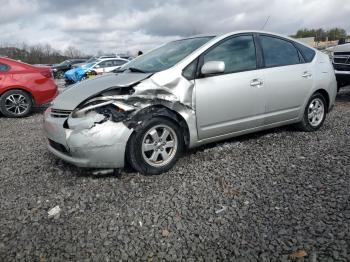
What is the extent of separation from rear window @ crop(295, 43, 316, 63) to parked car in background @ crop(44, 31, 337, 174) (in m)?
0.08

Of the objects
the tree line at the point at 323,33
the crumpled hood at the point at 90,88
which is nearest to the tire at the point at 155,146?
the crumpled hood at the point at 90,88

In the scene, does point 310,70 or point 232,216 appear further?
point 310,70

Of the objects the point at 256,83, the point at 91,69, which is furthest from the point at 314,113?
the point at 91,69

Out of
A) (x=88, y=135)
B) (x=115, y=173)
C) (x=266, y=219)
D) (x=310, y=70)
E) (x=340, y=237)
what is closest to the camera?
(x=340, y=237)

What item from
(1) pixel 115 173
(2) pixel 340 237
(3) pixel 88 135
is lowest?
(2) pixel 340 237

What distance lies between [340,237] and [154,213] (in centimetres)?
151

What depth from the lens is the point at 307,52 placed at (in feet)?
16.6

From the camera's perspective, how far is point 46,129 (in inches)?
150

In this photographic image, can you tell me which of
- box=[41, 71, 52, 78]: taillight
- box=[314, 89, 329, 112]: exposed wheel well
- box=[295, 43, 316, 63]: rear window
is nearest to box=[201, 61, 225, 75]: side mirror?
box=[295, 43, 316, 63]: rear window

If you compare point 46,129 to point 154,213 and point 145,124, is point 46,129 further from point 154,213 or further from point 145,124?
point 154,213

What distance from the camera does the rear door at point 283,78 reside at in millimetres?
4434

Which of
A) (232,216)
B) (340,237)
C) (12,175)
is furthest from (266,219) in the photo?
(12,175)

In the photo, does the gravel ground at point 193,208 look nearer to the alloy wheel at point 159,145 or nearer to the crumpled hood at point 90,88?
the alloy wheel at point 159,145

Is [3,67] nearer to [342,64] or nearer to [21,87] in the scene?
[21,87]
